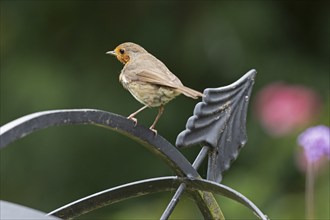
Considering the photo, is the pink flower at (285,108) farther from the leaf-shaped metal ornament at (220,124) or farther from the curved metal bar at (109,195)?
the curved metal bar at (109,195)

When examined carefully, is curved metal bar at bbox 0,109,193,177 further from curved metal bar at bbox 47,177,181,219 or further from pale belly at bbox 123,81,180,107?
pale belly at bbox 123,81,180,107

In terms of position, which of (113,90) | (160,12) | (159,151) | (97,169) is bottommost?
(159,151)

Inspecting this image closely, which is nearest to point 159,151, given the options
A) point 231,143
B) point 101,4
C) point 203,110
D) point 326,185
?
point 203,110

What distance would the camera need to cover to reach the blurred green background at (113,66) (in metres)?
4.04

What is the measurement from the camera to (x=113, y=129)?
4.28 feet

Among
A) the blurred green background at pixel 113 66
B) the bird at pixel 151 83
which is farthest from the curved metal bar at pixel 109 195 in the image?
the blurred green background at pixel 113 66

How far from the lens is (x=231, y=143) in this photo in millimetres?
1584

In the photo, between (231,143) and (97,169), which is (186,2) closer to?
(97,169)

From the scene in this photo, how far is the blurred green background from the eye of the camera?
4.04 metres

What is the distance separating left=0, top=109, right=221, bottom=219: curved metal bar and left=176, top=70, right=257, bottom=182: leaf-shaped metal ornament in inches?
1.3

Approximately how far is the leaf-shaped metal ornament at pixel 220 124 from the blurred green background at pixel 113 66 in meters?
2.28

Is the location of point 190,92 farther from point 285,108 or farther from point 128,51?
point 285,108

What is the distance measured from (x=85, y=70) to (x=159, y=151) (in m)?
2.80

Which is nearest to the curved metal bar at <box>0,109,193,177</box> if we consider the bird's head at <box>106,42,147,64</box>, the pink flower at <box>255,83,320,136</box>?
the bird's head at <box>106,42,147,64</box>
